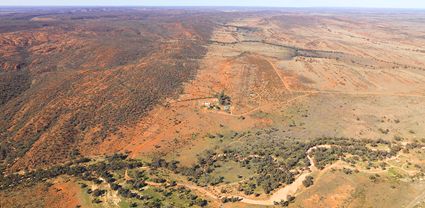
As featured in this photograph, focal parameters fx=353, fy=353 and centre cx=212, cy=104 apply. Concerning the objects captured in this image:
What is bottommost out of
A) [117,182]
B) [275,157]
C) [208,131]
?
[117,182]

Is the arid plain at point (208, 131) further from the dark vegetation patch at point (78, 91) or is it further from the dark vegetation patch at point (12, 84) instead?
the dark vegetation patch at point (12, 84)

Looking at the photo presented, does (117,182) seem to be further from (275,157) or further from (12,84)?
(12,84)

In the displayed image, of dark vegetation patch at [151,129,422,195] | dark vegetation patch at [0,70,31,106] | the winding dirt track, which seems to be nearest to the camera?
the winding dirt track

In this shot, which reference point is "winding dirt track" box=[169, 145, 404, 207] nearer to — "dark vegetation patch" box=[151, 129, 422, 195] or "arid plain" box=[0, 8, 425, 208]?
"arid plain" box=[0, 8, 425, 208]

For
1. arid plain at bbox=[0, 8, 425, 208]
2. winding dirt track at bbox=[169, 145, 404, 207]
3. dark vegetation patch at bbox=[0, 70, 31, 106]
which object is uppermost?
dark vegetation patch at bbox=[0, 70, 31, 106]

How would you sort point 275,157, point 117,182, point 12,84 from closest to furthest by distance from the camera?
point 117,182 < point 275,157 < point 12,84

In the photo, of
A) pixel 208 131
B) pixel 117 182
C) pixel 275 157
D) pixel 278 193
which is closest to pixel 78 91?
pixel 208 131

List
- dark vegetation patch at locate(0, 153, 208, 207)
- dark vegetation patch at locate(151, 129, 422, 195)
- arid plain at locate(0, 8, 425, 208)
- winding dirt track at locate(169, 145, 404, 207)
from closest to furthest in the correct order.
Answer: winding dirt track at locate(169, 145, 404, 207) < dark vegetation patch at locate(0, 153, 208, 207) < arid plain at locate(0, 8, 425, 208) < dark vegetation patch at locate(151, 129, 422, 195)

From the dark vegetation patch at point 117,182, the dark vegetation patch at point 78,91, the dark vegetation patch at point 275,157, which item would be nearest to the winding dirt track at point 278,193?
the dark vegetation patch at point 275,157

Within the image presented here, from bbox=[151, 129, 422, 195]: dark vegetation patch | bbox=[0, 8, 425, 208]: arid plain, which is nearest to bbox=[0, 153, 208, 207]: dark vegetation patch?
bbox=[0, 8, 425, 208]: arid plain

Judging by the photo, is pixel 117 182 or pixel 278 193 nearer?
pixel 278 193

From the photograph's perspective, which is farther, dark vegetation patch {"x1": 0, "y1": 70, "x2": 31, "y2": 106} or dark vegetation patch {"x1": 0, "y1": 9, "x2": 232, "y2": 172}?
dark vegetation patch {"x1": 0, "y1": 70, "x2": 31, "y2": 106}

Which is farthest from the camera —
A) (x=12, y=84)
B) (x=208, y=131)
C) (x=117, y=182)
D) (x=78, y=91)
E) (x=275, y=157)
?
(x=12, y=84)

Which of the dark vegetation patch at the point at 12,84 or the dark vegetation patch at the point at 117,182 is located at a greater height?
the dark vegetation patch at the point at 12,84
